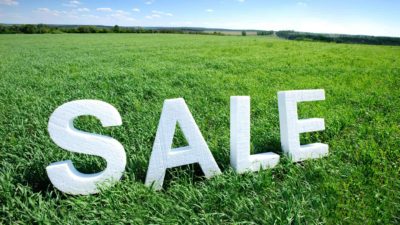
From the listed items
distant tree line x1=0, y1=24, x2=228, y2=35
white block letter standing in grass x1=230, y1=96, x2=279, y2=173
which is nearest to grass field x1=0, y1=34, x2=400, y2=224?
white block letter standing in grass x1=230, y1=96, x2=279, y2=173

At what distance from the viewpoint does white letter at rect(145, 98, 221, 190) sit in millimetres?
3484

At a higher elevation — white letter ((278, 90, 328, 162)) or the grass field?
white letter ((278, 90, 328, 162))

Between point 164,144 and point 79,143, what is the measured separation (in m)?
0.86

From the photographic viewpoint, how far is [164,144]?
11.6 feet

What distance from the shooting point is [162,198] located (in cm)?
317

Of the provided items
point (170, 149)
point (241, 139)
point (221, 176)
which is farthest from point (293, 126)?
point (170, 149)

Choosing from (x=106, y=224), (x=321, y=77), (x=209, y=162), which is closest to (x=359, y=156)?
(x=209, y=162)

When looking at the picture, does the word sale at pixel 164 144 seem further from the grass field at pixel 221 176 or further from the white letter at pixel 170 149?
the grass field at pixel 221 176

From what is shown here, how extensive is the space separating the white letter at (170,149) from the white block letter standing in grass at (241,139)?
0.30 metres

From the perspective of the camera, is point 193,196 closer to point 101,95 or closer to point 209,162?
point 209,162

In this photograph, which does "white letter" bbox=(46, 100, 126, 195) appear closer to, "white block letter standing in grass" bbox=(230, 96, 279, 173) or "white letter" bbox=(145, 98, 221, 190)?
"white letter" bbox=(145, 98, 221, 190)

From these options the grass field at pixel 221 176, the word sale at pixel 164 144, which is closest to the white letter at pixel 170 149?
the word sale at pixel 164 144

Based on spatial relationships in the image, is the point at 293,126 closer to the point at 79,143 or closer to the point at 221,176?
the point at 221,176

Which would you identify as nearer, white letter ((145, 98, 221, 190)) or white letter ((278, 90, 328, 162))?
white letter ((145, 98, 221, 190))
